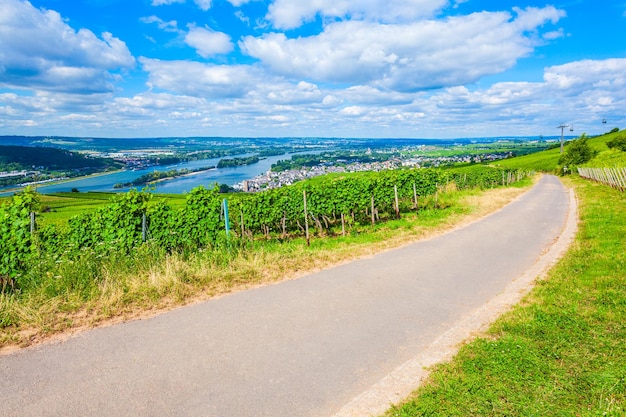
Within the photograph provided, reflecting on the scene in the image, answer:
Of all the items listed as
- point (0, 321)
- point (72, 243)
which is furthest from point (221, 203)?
point (0, 321)

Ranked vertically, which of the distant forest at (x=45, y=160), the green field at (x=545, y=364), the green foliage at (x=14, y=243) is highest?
the distant forest at (x=45, y=160)

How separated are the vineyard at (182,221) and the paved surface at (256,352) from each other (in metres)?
3.00

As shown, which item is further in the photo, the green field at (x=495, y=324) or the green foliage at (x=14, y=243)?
the green foliage at (x=14, y=243)

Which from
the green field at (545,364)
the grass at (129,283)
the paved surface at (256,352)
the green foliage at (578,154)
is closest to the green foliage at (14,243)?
the grass at (129,283)

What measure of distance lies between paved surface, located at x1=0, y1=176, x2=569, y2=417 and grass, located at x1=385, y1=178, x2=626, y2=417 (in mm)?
673

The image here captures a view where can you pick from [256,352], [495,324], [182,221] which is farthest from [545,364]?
[182,221]

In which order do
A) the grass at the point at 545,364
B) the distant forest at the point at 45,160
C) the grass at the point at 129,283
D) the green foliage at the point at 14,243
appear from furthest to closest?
the distant forest at the point at 45,160, the green foliage at the point at 14,243, the grass at the point at 129,283, the grass at the point at 545,364

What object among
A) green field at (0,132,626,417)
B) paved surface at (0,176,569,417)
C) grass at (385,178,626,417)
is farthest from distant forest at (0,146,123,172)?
grass at (385,178,626,417)

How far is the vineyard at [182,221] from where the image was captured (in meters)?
7.81

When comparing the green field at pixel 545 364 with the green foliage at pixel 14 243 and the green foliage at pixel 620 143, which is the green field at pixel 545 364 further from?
the green foliage at pixel 620 143

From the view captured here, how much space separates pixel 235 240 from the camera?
9.86 metres

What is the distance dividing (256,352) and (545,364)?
11.9ft

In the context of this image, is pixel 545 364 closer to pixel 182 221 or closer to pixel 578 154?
pixel 182 221

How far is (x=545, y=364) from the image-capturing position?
4281 mm
